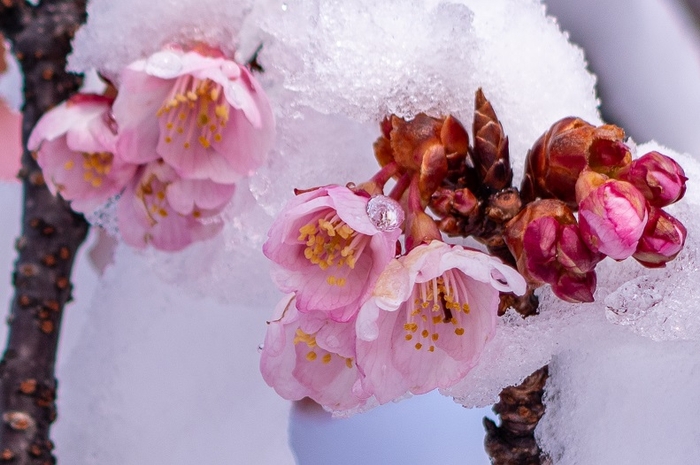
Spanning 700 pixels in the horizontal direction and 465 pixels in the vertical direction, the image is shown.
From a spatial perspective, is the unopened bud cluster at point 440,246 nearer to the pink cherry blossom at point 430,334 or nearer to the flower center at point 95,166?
the pink cherry blossom at point 430,334

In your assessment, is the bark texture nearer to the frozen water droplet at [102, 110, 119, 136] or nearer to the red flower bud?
the red flower bud

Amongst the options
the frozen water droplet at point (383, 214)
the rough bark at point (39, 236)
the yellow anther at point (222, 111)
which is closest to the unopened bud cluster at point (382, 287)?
the frozen water droplet at point (383, 214)

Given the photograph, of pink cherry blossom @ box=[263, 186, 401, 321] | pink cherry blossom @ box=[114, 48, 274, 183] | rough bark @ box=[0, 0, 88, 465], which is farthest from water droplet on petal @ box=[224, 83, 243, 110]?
rough bark @ box=[0, 0, 88, 465]

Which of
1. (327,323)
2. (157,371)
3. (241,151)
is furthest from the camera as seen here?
(157,371)

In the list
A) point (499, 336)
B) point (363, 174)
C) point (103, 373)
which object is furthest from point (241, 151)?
point (103, 373)

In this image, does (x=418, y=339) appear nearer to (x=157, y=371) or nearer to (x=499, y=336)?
(x=499, y=336)
